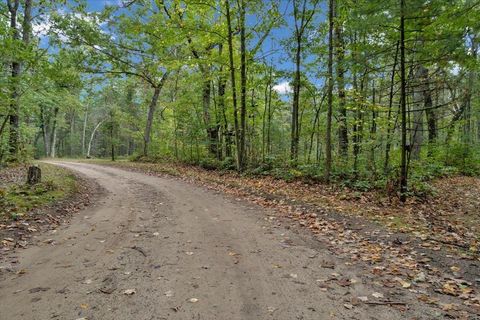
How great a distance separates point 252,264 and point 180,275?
1097 millimetres

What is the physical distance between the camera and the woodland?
8.67m

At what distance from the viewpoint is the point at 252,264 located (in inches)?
192

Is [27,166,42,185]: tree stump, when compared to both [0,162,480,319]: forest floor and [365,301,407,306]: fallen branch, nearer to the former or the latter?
[0,162,480,319]: forest floor

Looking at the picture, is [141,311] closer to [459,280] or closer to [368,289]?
[368,289]

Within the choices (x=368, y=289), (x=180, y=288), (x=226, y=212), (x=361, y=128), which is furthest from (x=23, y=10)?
(x=368, y=289)

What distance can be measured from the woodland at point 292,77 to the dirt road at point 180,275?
461cm

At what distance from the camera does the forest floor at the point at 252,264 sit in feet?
12.0

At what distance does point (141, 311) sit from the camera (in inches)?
140

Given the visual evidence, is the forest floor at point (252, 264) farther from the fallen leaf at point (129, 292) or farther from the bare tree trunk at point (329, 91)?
the bare tree trunk at point (329, 91)

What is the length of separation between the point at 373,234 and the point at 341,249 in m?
1.20

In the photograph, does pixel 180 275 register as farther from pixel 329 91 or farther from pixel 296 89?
pixel 296 89

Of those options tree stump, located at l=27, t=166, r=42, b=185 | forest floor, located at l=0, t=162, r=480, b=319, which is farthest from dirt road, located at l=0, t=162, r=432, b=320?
tree stump, located at l=27, t=166, r=42, b=185

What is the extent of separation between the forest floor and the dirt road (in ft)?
0.06

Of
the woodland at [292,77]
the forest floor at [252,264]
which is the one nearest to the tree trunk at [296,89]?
the woodland at [292,77]
